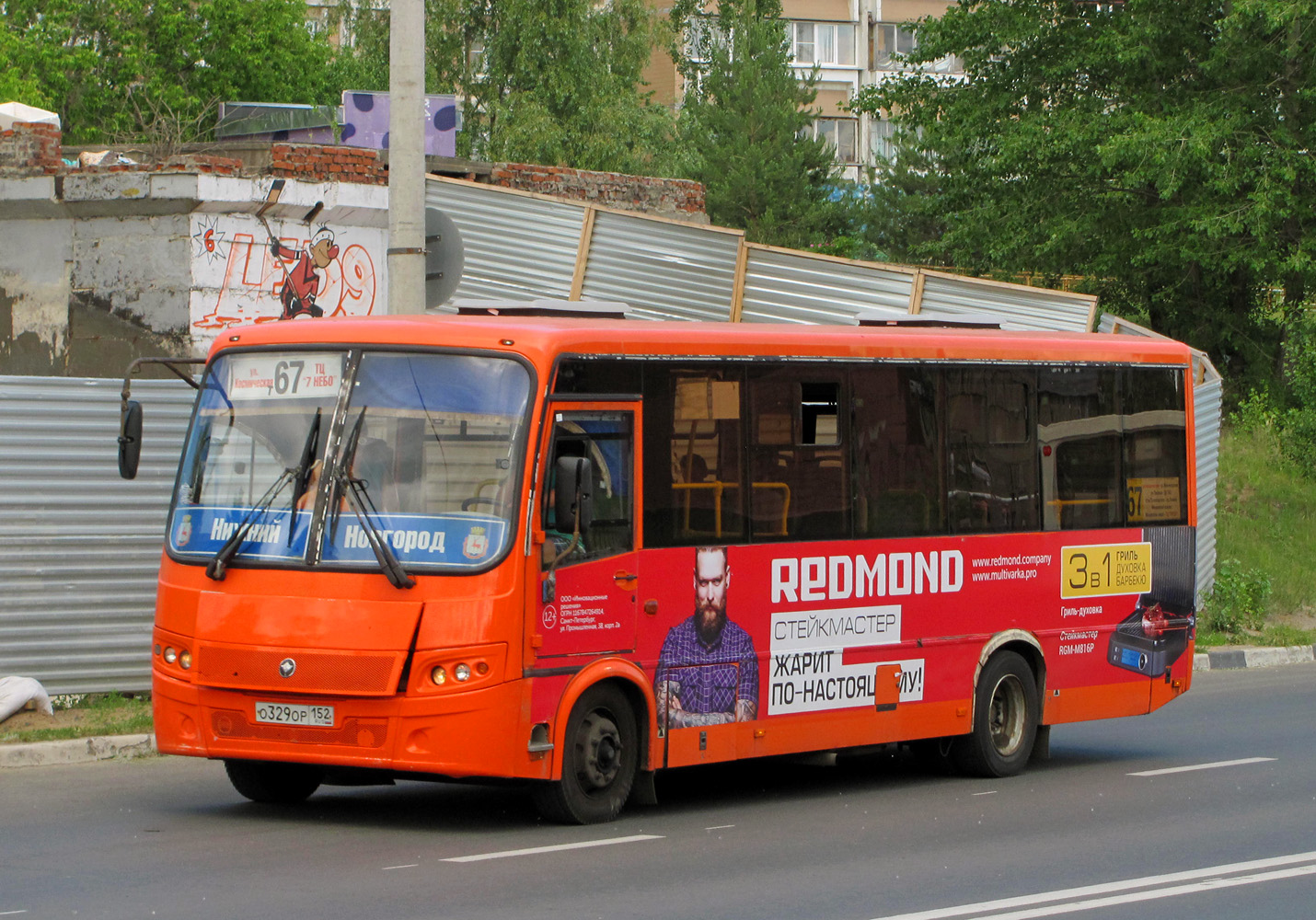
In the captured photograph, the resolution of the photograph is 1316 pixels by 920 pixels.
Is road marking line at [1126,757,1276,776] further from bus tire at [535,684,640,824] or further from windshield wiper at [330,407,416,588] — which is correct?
windshield wiper at [330,407,416,588]

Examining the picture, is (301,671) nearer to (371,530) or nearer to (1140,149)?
(371,530)

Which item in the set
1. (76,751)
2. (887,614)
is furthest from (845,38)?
(76,751)

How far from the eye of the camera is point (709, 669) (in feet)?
32.9

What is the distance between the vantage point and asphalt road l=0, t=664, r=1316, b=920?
745cm

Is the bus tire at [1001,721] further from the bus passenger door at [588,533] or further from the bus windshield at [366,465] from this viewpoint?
the bus windshield at [366,465]

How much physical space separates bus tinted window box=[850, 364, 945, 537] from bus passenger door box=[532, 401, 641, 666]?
1.93 metres

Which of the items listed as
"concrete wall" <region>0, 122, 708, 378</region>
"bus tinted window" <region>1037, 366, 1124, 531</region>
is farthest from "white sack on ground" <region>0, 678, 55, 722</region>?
"bus tinted window" <region>1037, 366, 1124, 531</region>

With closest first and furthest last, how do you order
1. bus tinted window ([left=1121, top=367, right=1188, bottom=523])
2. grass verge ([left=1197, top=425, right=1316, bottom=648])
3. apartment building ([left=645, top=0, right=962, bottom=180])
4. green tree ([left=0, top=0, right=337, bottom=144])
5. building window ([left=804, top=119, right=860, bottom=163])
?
bus tinted window ([left=1121, top=367, right=1188, bottom=523]), grass verge ([left=1197, top=425, right=1316, bottom=648]), green tree ([left=0, top=0, right=337, bottom=144]), apartment building ([left=645, top=0, right=962, bottom=180]), building window ([left=804, top=119, right=860, bottom=163])

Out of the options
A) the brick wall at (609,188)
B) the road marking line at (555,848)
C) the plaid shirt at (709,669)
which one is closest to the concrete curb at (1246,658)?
the brick wall at (609,188)

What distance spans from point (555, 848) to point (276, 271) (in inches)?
418

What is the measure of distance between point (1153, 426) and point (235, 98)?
164ft

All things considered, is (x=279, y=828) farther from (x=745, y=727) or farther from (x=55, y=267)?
(x=55, y=267)

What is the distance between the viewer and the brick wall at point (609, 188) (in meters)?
21.7

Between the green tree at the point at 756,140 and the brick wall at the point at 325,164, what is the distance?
119 ft
